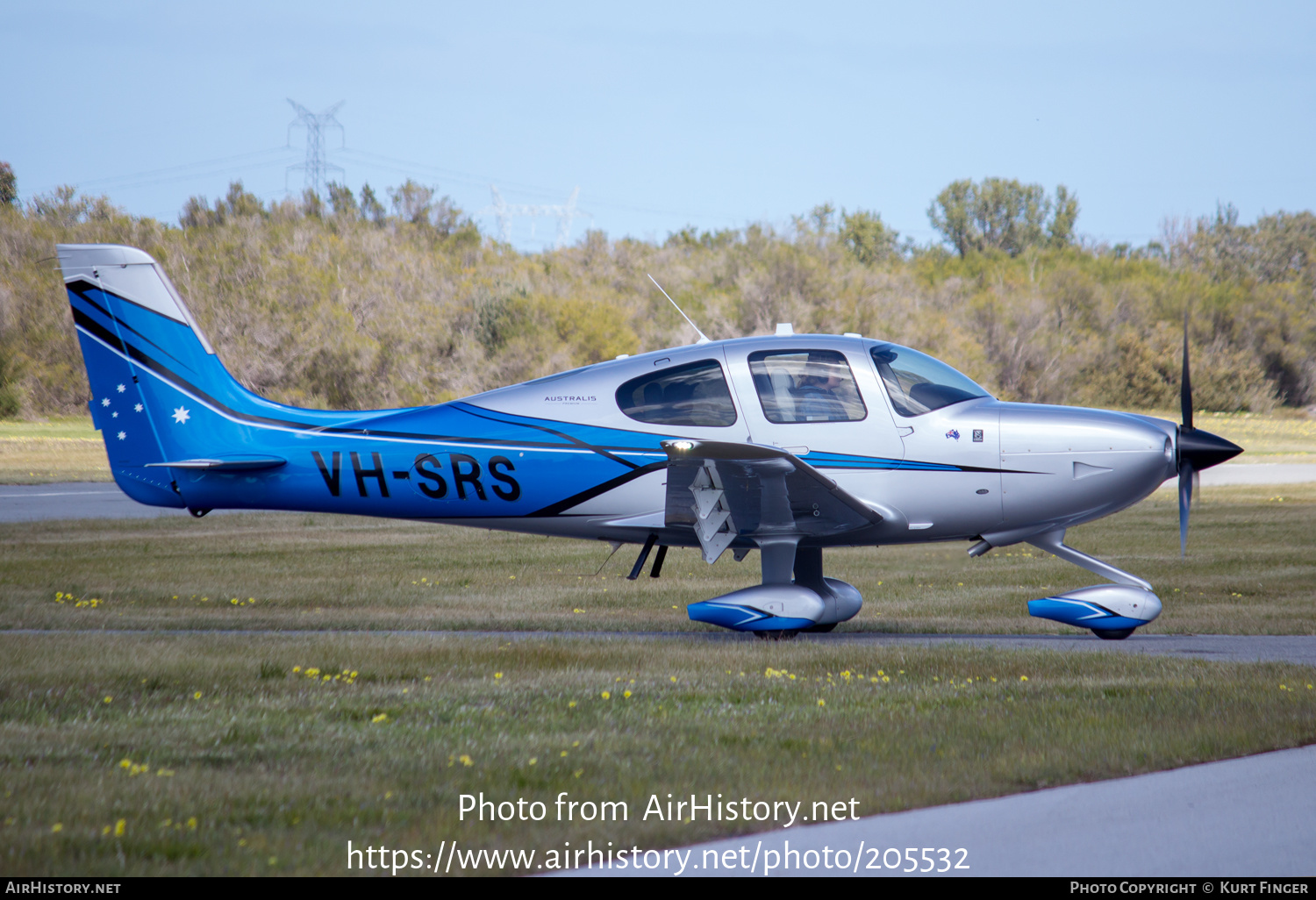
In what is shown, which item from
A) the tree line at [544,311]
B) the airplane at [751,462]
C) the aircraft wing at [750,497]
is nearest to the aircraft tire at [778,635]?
the airplane at [751,462]

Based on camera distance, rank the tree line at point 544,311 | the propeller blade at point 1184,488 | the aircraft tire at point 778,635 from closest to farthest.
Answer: the propeller blade at point 1184,488
the aircraft tire at point 778,635
the tree line at point 544,311

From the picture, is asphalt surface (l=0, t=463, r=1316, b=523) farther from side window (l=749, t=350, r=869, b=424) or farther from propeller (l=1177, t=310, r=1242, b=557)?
Result: propeller (l=1177, t=310, r=1242, b=557)

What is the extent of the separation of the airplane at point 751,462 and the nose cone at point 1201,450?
15 millimetres

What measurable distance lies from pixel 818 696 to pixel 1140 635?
4.40 metres

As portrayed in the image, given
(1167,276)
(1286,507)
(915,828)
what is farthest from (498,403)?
(1167,276)

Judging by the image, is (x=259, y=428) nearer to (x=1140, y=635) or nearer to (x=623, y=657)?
(x=623, y=657)

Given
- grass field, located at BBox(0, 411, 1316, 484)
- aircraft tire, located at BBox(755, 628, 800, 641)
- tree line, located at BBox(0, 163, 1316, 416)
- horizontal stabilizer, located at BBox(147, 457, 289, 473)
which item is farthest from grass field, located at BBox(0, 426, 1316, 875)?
tree line, located at BBox(0, 163, 1316, 416)

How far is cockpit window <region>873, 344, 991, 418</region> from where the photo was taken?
30.7 feet

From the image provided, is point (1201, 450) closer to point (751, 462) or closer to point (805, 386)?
point (805, 386)

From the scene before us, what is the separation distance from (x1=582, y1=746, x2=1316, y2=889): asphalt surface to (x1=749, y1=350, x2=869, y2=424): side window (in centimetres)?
468

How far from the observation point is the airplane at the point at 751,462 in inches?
363

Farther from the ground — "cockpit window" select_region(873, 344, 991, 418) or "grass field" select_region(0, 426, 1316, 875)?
"cockpit window" select_region(873, 344, 991, 418)

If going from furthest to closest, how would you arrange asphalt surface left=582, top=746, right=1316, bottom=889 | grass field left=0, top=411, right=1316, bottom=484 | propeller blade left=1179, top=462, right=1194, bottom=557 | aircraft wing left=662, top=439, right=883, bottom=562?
grass field left=0, top=411, right=1316, bottom=484, propeller blade left=1179, top=462, right=1194, bottom=557, aircraft wing left=662, top=439, right=883, bottom=562, asphalt surface left=582, top=746, right=1316, bottom=889

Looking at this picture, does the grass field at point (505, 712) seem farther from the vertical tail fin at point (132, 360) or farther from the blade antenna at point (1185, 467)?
the blade antenna at point (1185, 467)
